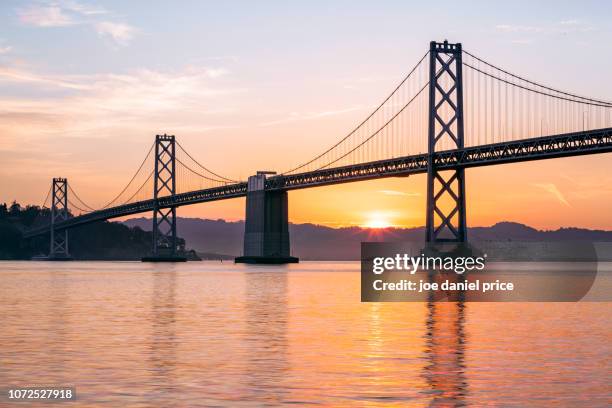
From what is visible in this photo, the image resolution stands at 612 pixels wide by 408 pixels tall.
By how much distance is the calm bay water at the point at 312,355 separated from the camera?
47.4ft

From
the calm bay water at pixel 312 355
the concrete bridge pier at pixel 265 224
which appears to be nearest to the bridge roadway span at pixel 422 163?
the concrete bridge pier at pixel 265 224

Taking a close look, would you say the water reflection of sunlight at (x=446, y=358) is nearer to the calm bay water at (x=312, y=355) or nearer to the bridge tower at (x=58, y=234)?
the calm bay water at (x=312, y=355)

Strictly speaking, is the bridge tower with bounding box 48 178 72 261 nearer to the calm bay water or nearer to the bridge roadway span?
the bridge roadway span

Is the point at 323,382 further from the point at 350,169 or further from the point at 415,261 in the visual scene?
the point at 350,169

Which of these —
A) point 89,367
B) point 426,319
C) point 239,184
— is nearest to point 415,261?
point 239,184

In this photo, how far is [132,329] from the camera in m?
25.2

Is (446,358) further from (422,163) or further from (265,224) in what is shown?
(265,224)

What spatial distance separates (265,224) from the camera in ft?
356

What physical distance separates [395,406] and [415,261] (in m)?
69.7

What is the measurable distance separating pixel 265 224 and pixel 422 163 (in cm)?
2919

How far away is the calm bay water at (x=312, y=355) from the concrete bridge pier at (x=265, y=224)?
73792 mm

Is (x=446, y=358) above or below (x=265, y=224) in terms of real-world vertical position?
below

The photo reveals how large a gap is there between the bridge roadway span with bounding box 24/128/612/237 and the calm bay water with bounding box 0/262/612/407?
34.1 m

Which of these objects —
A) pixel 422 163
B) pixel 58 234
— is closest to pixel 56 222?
pixel 58 234
